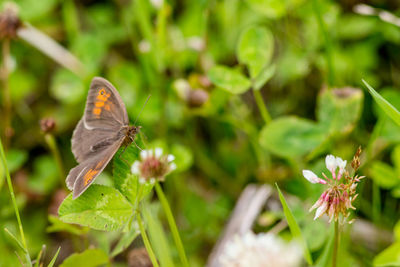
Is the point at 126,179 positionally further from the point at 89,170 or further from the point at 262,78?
the point at 262,78

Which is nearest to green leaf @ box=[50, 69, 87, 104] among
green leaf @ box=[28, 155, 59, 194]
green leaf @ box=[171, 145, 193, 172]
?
green leaf @ box=[28, 155, 59, 194]

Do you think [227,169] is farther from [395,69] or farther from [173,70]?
[395,69]

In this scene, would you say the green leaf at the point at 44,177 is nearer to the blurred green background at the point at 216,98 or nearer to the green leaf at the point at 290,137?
the blurred green background at the point at 216,98

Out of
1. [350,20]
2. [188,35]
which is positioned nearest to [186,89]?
[188,35]

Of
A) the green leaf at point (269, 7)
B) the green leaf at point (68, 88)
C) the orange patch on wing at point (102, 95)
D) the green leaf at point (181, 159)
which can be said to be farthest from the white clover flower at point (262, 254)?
the green leaf at point (68, 88)

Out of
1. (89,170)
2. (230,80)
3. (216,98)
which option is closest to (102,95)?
(89,170)
